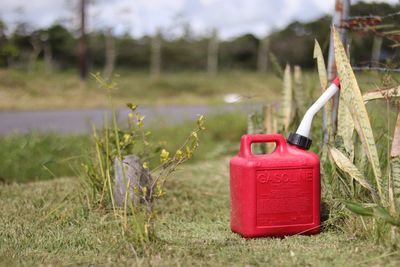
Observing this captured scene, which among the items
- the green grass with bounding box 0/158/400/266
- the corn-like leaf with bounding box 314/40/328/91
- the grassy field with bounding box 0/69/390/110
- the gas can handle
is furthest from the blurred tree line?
the gas can handle

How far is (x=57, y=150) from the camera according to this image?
5.95 meters

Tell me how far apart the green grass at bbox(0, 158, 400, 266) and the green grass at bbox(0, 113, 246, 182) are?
1.43 ft

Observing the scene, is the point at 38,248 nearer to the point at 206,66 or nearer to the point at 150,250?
the point at 150,250

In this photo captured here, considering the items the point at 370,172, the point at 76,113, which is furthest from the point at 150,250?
the point at 76,113

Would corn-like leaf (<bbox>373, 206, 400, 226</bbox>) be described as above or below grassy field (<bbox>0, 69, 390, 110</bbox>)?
above

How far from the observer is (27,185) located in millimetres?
4746

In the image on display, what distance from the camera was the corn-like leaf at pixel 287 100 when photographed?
4.38 m

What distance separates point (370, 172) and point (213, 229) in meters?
0.90

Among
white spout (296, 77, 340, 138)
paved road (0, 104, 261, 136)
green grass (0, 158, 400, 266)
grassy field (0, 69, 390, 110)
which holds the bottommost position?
grassy field (0, 69, 390, 110)

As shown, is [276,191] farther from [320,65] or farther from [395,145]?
[320,65]

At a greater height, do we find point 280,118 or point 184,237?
point 280,118

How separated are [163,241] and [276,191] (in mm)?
633

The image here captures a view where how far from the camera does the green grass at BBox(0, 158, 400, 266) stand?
8.50 feet

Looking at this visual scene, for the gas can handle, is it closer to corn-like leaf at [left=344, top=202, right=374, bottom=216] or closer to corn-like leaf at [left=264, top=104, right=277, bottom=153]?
corn-like leaf at [left=344, top=202, right=374, bottom=216]
